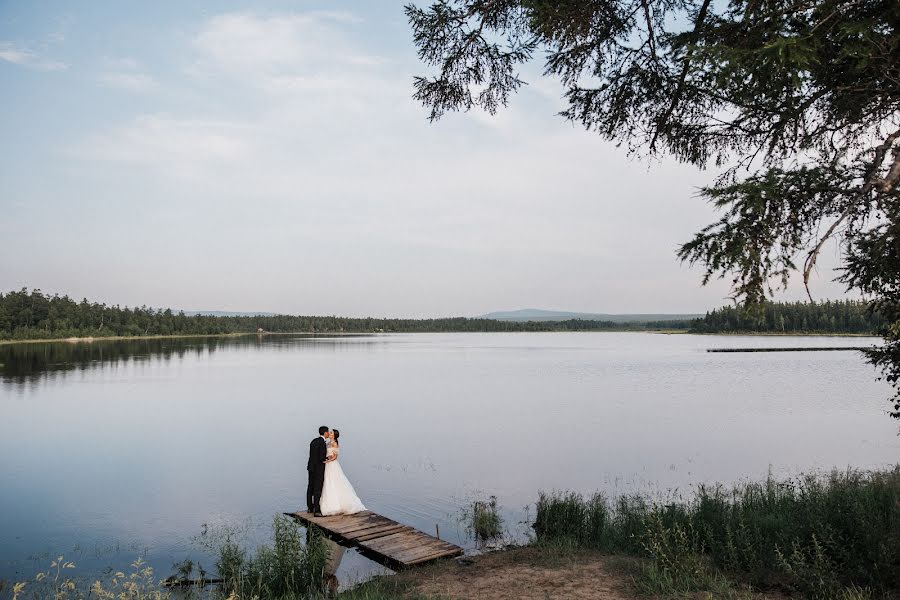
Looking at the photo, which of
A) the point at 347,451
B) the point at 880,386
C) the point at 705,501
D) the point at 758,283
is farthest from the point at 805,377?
the point at 758,283

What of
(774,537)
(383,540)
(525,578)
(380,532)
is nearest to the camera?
(525,578)

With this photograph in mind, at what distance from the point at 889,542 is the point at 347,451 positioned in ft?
70.3

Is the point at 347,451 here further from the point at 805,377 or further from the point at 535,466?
the point at 805,377

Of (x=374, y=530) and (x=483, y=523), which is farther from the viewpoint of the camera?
→ (x=483, y=523)

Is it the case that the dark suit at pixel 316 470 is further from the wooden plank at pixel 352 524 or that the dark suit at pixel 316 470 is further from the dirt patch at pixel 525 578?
the dirt patch at pixel 525 578

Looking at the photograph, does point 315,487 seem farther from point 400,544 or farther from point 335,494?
point 400,544

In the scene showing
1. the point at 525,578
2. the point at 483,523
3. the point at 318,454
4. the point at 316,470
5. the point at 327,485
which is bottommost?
the point at 483,523

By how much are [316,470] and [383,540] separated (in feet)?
7.72

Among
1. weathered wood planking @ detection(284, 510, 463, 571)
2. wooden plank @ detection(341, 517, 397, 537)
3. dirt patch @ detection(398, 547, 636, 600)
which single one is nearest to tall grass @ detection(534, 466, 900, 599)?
dirt patch @ detection(398, 547, 636, 600)

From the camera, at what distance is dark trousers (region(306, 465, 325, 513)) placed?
13430mm

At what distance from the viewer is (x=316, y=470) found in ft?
43.9

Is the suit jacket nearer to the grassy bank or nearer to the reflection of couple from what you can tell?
the reflection of couple

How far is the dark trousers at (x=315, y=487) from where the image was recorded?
1343 cm

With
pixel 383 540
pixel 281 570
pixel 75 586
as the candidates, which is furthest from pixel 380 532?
pixel 75 586
